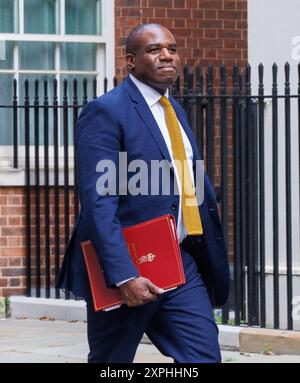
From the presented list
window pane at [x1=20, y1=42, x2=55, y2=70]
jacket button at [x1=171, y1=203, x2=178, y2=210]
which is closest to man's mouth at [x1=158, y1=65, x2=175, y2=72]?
jacket button at [x1=171, y1=203, x2=178, y2=210]

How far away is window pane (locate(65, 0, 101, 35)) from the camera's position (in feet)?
36.6

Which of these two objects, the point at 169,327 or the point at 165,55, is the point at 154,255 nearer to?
the point at 169,327

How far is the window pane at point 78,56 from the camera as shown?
11.1m

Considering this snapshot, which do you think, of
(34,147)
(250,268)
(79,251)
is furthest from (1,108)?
(79,251)

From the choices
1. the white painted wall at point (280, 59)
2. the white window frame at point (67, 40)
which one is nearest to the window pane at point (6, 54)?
the white window frame at point (67, 40)

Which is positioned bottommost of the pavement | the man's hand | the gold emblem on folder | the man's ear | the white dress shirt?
the pavement

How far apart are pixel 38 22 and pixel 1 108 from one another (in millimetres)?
915

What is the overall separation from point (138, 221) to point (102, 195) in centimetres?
22

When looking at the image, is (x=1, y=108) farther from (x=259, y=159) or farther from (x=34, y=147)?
(x=259, y=159)

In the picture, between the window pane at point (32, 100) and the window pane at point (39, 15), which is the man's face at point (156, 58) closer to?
the window pane at point (32, 100)

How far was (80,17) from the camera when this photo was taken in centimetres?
1116

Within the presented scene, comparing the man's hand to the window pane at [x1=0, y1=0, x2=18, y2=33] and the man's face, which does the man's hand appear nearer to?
the man's face

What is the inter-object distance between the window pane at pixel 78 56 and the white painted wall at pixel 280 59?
7.21ft

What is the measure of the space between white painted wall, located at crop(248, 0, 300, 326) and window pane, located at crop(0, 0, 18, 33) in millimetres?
2604
